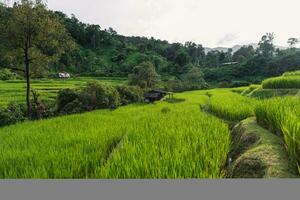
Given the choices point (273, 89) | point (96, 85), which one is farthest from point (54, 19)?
point (273, 89)

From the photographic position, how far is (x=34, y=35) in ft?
47.7

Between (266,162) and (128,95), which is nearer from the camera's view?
(266,162)

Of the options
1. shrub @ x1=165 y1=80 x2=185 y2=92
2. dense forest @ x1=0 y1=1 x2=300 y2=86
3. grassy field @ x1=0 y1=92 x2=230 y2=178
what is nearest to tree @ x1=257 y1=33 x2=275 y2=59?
dense forest @ x1=0 y1=1 x2=300 y2=86

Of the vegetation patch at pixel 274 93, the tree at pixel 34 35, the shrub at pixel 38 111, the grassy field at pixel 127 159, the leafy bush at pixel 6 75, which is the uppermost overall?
the tree at pixel 34 35

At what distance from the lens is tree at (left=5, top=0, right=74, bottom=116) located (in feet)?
46.2

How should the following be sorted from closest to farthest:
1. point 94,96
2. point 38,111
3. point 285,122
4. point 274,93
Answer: point 285,122, point 274,93, point 38,111, point 94,96

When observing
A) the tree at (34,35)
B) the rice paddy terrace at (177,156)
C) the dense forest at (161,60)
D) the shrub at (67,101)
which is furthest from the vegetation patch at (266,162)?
the dense forest at (161,60)

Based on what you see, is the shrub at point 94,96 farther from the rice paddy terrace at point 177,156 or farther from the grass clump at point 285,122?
the grass clump at point 285,122

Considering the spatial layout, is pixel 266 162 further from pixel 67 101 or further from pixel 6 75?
pixel 6 75

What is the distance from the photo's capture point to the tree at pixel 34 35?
14.1 meters

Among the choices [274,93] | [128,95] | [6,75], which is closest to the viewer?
[274,93]

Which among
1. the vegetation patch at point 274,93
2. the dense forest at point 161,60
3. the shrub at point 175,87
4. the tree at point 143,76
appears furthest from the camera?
the dense forest at point 161,60

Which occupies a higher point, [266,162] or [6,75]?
[6,75]

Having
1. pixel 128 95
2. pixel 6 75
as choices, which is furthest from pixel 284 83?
pixel 6 75
